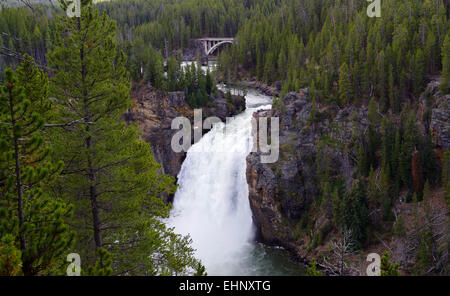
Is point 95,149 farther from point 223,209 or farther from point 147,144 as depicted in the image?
point 223,209

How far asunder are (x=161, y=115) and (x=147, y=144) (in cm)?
3083

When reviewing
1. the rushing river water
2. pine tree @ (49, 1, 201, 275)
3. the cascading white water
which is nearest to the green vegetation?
pine tree @ (49, 1, 201, 275)

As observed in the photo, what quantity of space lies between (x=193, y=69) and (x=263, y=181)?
78.1ft

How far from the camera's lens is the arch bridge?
339ft

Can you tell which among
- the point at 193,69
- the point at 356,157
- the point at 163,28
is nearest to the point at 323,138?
the point at 356,157

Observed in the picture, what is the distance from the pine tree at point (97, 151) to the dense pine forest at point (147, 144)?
6 centimetres

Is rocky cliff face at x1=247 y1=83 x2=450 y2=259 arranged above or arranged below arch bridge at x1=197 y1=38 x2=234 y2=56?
below

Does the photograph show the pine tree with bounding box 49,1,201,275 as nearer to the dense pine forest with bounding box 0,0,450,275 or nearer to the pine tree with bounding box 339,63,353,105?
the dense pine forest with bounding box 0,0,450,275

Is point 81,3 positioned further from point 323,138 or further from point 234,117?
point 234,117

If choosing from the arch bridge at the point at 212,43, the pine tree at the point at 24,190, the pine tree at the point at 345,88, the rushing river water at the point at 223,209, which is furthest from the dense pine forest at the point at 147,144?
the arch bridge at the point at 212,43

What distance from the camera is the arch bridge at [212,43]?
339 ft

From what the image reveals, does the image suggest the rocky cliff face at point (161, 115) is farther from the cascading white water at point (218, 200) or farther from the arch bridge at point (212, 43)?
the arch bridge at point (212, 43)

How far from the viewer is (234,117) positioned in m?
49.5

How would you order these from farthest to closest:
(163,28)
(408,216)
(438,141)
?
(163,28) → (438,141) → (408,216)
